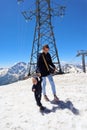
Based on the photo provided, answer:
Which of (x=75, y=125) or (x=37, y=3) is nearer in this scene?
(x=75, y=125)

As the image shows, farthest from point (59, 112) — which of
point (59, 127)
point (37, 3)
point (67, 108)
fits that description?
point (37, 3)

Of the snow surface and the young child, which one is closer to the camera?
the snow surface

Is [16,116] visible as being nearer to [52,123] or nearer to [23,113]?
[23,113]

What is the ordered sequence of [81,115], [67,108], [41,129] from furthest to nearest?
[67,108] → [81,115] → [41,129]

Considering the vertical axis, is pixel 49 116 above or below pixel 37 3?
below

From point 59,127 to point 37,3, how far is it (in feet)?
74.2

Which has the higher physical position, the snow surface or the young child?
the young child

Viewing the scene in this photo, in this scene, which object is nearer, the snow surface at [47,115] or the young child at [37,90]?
the snow surface at [47,115]

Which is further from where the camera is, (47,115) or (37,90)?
(37,90)

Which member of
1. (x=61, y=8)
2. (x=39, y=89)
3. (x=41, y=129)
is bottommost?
(x=41, y=129)

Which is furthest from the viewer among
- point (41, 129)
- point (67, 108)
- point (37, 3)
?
point (37, 3)

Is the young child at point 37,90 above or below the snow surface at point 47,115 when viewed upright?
above

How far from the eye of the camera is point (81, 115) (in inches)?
297

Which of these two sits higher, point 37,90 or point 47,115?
point 37,90
